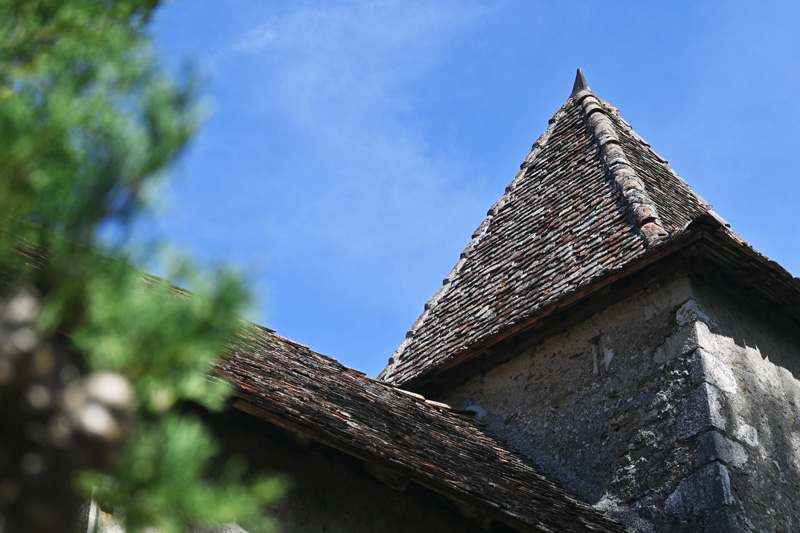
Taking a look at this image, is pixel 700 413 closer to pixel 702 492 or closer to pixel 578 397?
pixel 702 492

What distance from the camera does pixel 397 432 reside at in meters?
5.96

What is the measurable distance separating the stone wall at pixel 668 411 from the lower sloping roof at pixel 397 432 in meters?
0.36

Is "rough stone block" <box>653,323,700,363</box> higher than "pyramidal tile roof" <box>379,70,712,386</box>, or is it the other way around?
"pyramidal tile roof" <box>379,70,712,386</box>

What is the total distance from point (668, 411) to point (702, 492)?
2.34 ft

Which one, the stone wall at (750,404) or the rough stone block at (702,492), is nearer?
the rough stone block at (702,492)

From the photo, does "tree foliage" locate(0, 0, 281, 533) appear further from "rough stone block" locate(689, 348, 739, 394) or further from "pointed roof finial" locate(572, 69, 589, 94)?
"pointed roof finial" locate(572, 69, 589, 94)

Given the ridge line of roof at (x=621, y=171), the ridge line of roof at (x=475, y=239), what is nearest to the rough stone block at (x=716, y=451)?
the ridge line of roof at (x=621, y=171)

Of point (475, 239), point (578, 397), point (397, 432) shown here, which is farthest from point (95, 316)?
point (475, 239)

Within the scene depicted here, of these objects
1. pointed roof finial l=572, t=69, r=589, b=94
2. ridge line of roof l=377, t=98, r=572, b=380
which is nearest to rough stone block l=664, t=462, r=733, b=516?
ridge line of roof l=377, t=98, r=572, b=380

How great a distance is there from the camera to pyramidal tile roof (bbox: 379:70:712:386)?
7.50 meters

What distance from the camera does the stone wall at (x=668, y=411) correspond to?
6148 millimetres

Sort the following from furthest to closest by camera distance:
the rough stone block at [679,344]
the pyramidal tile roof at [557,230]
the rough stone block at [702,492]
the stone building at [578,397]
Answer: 1. the pyramidal tile roof at [557,230]
2. the rough stone block at [679,344]
3. the rough stone block at [702,492]
4. the stone building at [578,397]

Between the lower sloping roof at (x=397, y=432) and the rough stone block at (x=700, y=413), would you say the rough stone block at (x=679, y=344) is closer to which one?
the rough stone block at (x=700, y=413)

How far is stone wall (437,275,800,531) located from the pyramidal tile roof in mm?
464
